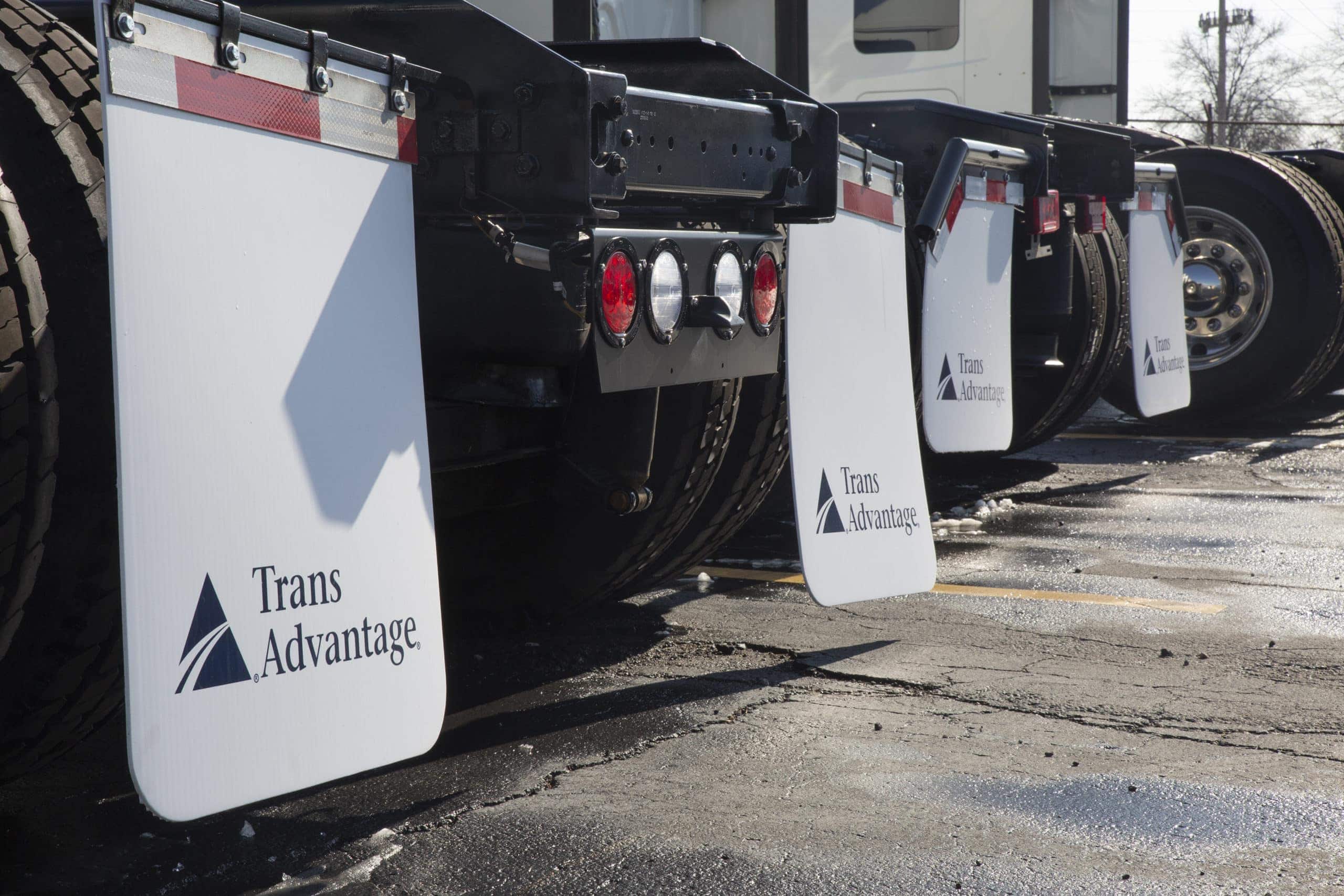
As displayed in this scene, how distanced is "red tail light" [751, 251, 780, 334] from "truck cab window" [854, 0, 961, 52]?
4.50 meters

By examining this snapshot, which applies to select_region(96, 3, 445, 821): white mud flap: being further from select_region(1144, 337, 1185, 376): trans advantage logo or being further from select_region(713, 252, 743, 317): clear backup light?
select_region(1144, 337, 1185, 376): trans advantage logo

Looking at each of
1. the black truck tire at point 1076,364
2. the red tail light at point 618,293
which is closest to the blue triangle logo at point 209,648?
the red tail light at point 618,293

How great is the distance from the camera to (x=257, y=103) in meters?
2.17

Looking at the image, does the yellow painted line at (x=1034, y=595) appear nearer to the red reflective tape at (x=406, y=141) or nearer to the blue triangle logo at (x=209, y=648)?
the red reflective tape at (x=406, y=141)

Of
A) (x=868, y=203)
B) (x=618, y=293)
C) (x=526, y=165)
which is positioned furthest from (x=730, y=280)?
(x=868, y=203)

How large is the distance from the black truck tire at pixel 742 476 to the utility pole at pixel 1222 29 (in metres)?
57.0

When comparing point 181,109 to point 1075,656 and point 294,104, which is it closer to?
point 294,104

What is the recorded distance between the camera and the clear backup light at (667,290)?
284cm

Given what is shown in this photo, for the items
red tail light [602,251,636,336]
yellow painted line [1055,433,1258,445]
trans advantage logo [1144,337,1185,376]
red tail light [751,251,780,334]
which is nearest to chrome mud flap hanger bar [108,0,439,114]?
red tail light [602,251,636,336]

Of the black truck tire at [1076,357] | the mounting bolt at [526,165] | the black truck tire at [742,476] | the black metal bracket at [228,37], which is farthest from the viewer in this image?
the black truck tire at [1076,357]

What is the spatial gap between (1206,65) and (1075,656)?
60.1m

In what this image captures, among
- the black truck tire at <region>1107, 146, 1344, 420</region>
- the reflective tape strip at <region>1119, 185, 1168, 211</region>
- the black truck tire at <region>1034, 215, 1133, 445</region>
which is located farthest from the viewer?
the black truck tire at <region>1107, 146, 1344, 420</region>

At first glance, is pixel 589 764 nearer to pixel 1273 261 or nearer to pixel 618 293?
pixel 618 293

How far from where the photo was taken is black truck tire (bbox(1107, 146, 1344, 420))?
28.6 ft
